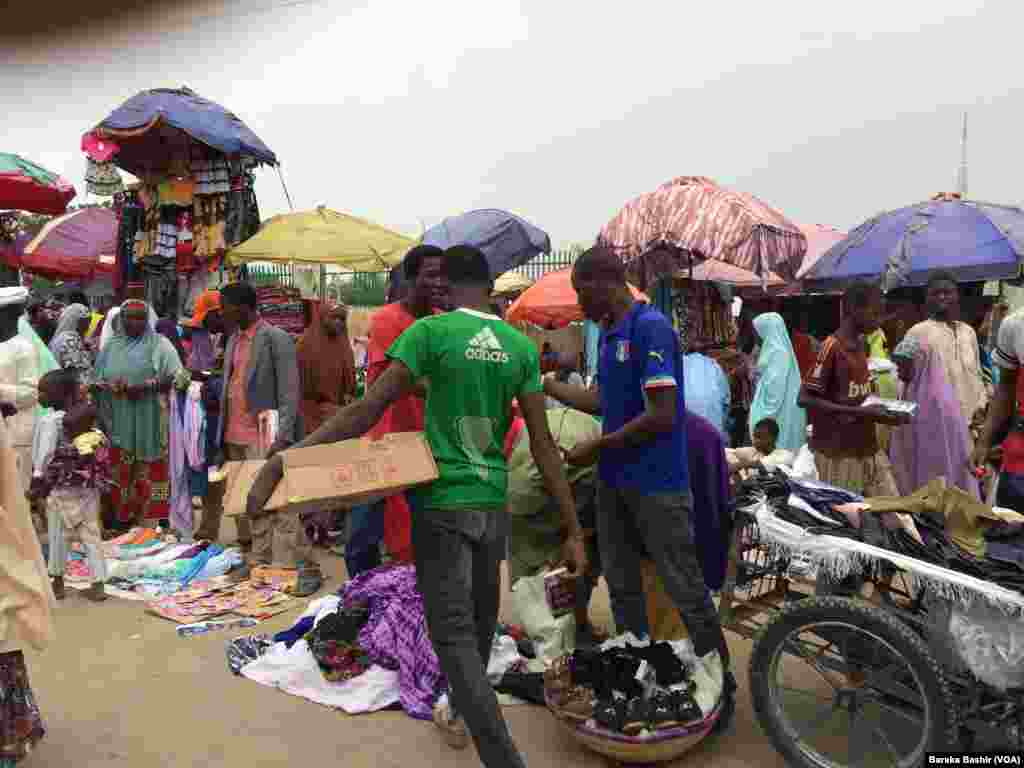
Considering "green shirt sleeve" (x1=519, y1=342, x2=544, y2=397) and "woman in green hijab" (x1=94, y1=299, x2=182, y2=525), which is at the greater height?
"green shirt sleeve" (x1=519, y1=342, x2=544, y2=397)

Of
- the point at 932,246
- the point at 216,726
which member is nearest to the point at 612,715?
the point at 216,726

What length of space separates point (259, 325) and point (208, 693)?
2808mm

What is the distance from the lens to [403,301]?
15.8 ft

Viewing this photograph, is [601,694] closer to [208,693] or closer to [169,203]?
[208,693]

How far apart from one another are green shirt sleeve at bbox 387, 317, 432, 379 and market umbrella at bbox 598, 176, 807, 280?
401 centimetres

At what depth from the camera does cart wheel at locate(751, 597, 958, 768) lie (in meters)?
2.99

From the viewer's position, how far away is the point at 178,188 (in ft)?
27.9

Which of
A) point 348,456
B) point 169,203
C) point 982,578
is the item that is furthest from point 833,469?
point 169,203

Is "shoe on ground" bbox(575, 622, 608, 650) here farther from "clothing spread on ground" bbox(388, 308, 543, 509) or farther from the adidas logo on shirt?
the adidas logo on shirt

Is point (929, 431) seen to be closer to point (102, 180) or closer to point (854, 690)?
point (854, 690)

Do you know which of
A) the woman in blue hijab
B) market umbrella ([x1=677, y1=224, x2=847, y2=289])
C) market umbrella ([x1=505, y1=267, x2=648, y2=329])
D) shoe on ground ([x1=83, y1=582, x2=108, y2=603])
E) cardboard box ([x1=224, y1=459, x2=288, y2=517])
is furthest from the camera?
market umbrella ([x1=677, y1=224, x2=847, y2=289])

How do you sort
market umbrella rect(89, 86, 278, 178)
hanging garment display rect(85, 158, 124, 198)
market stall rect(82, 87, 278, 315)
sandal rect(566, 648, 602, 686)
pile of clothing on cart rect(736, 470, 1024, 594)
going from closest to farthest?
pile of clothing on cart rect(736, 470, 1024, 594)
sandal rect(566, 648, 602, 686)
market umbrella rect(89, 86, 278, 178)
market stall rect(82, 87, 278, 315)
hanging garment display rect(85, 158, 124, 198)

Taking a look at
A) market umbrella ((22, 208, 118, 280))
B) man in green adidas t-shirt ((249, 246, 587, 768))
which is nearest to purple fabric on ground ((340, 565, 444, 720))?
man in green adidas t-shirt ((249, 246, 587, 768))

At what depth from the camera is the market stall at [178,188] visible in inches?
313
